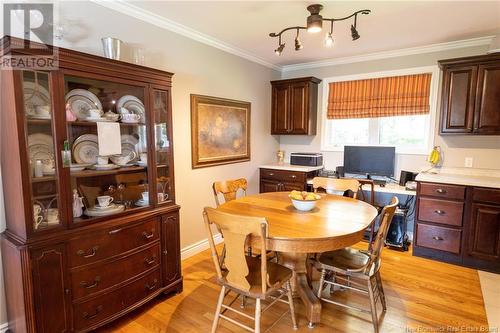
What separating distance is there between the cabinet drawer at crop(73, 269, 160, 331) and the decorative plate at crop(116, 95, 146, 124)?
4.24ft

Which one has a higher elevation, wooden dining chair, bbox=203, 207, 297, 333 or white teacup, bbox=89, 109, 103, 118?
white teacup, bbox=89, 109, 103, 118

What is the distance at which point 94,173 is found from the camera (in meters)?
2.12

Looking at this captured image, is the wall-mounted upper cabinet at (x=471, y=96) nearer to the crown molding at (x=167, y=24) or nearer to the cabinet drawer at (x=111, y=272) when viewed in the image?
the crown molding at (x=167, y=24)

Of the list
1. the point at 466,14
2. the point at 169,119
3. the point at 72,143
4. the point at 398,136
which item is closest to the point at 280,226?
the point at 169,119

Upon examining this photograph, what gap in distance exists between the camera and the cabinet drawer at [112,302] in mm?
1926

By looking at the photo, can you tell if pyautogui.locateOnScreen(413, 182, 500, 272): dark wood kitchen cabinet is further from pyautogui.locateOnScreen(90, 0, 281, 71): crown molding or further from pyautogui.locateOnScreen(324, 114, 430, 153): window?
pyautogui.locateOnScreen(90, 0, 281, 71): crown molding

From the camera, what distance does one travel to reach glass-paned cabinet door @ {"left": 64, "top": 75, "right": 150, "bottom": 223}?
202 cm

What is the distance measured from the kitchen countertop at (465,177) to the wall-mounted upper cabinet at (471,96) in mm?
505

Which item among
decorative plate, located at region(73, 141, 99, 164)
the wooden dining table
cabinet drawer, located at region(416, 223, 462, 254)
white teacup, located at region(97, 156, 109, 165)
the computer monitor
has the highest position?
decorative plate, located at region(73, 141, 99, 164)

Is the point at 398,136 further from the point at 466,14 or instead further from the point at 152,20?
the point at 152,20

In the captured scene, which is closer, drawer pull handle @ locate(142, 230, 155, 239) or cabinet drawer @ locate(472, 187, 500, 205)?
drawer pull handle @ locate(142, 230, 155, 239)

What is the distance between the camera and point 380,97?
4047 mm

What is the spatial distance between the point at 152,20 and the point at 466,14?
2.92 m

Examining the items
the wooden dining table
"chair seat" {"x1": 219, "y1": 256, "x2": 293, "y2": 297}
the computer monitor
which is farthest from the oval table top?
the computer monitor
